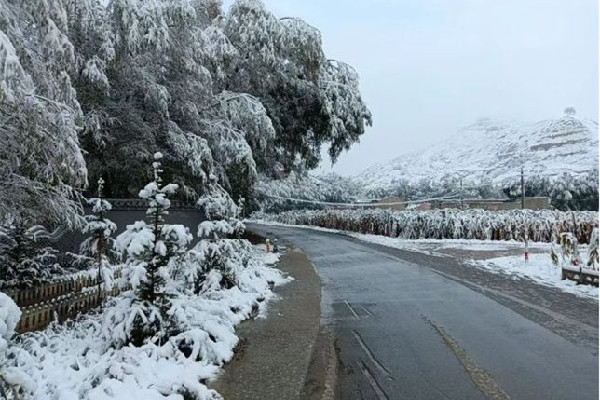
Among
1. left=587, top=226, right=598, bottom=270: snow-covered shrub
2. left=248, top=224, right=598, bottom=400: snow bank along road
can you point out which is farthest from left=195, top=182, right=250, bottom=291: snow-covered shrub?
left=587, top=226, right=598, bottom=270: snow-covered shrub

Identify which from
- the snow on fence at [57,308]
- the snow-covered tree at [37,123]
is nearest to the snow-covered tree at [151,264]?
the snow on fence at [57,308]

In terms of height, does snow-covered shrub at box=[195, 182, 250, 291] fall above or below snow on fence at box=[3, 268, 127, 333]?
above

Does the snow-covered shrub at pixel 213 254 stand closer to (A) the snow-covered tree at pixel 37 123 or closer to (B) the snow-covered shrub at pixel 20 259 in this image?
(A) the snow-covered tree at pixel 37 123

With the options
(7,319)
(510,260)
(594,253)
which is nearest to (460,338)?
(7,319)

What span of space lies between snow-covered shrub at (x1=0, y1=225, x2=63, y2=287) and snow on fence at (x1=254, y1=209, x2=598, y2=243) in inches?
808

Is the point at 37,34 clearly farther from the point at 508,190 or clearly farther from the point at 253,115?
the point at 508,190

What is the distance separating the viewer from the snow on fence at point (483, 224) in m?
23.9

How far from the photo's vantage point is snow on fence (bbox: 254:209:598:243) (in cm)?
2387

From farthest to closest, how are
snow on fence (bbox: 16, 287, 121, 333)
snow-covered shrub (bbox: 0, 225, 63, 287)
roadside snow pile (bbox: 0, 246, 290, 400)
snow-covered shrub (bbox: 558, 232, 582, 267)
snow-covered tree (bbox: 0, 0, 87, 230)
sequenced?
snow-covered shrub (bbox: 558, 232, 582, 267)
snow-covered shrub (bbox: 0, 225, 63, 287)
snow-covered tree (bbox: 0, 0, 87, 230)
snow on fence (bbox: 16, 287, 121, 333)
roadside snow pile (bbox: 0, 246, 290, 400)

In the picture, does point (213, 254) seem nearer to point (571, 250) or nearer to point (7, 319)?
point (7, 319)

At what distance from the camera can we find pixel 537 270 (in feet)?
45.6

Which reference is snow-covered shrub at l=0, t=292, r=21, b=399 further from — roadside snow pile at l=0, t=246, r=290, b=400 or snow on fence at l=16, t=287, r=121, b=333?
snow on fence at l=16, t=287, r=121, b=333

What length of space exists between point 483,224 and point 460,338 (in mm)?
21069

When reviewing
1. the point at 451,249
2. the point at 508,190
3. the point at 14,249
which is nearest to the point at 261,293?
the point at 14,249
